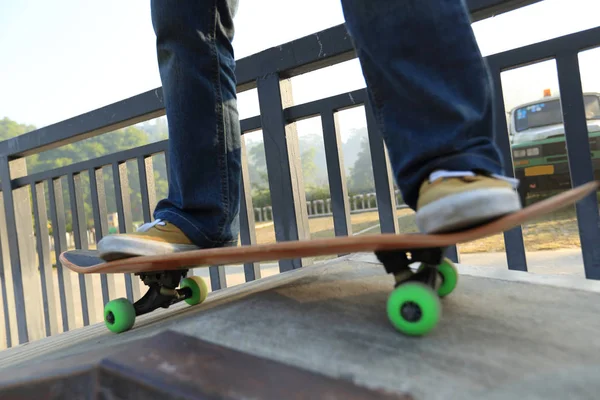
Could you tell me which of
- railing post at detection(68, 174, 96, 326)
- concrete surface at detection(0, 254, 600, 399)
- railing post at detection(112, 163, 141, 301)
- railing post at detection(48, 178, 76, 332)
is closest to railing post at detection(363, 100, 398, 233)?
concrete surface at detection(0, 254, 600, 399)

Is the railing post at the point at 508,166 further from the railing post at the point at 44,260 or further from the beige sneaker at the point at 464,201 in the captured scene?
the railing post at the point at 44,260

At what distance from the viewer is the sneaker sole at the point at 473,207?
606 millimetres

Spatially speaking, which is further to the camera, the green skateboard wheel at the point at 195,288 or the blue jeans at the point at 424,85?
the green skateboard wheel at the point at 195,288

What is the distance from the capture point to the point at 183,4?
1045mm

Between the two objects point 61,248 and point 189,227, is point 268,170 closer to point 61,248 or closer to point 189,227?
point 189,227

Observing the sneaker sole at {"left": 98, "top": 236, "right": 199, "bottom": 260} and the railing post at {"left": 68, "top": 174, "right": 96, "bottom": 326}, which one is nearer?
the sneaker sole at {"left": 98, "top": 236, "right": 199, "bottom": 260}

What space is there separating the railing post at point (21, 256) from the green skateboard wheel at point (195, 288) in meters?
2.20

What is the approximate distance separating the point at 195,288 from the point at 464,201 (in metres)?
0.79

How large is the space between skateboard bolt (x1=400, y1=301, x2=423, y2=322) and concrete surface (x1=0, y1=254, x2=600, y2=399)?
0.03 meters

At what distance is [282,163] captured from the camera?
170 centimetres

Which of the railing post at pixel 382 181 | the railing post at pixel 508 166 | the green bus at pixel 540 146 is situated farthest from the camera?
the green bus at pixel 540 146

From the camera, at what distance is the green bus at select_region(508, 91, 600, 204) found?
7047 millimetres

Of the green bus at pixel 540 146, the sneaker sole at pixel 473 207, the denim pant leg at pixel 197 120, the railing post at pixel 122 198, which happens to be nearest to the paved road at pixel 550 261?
the green bus at pixel 540 146

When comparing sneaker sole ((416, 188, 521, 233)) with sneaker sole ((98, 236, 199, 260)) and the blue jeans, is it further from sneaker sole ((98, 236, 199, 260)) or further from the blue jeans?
sneaker sole ((98, 236, 199, 260))
